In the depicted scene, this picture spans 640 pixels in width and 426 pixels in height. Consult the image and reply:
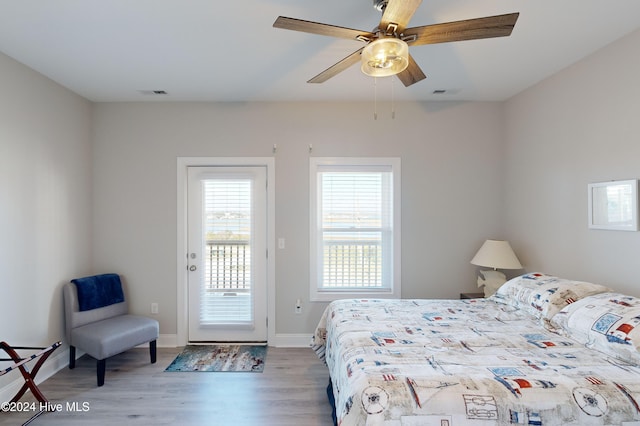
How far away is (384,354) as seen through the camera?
1.71 m

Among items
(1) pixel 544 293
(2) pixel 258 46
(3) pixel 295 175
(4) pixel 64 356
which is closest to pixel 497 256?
(1) pixel 544 293

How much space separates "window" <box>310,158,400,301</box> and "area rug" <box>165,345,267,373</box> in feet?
3.21

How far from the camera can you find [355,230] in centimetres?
365

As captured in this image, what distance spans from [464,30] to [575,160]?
6.29 ft

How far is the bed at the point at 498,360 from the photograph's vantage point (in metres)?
1.30

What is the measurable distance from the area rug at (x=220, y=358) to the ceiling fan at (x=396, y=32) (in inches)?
110

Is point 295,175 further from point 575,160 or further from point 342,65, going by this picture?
point 575,160

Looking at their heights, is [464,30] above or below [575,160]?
above

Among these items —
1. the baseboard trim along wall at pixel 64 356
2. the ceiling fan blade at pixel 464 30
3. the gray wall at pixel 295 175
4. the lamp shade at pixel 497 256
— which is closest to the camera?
the ceiling fan blade at pixel 464 30

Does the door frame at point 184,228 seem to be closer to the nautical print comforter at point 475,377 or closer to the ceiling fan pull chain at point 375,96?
the ceiling fan pull chain at point 375,96

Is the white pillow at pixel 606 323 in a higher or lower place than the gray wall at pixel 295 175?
lower

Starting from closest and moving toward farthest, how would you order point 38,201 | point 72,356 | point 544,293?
1. point 544,293
2. point 38,201
3. point 72,356

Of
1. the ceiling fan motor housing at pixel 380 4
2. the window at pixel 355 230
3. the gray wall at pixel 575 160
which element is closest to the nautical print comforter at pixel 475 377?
the gray wall at pixel 575 160

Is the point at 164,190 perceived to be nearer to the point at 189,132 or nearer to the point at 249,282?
the point at 189,132
